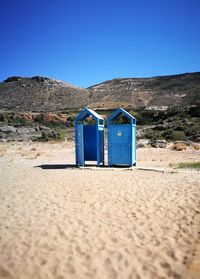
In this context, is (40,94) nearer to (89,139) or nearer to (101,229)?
(89,139)

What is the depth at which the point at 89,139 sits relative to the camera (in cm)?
1199

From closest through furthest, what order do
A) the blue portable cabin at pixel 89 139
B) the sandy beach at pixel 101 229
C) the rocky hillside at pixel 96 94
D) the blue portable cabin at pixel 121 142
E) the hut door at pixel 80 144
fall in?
the sandy beach at pixel 101 229 < the blue portable cabin at pixel 121 142 < the blue portable cabin at pixel 89 139 < the hut door at pixel 80 144 < the rocky hillside at pixel 96 94

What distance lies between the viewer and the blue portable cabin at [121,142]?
10.8 m

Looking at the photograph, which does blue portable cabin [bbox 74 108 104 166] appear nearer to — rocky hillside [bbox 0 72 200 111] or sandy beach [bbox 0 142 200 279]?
sandy beach [bbox 0 142 200 279]

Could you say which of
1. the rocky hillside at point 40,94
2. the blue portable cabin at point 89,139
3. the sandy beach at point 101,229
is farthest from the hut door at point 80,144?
the rocky hillside at point 40,94

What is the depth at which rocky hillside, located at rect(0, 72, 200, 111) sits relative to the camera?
6781cm

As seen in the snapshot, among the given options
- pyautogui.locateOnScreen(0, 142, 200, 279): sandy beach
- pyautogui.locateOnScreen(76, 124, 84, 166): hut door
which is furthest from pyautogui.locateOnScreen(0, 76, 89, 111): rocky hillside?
pyautogui.locateOnScreen(0, 142, 200, 279): sandy beach

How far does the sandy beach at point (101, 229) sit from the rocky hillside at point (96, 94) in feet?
188

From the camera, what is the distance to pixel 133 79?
98625mm

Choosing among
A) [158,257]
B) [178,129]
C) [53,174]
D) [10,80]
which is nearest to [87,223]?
[158,257]

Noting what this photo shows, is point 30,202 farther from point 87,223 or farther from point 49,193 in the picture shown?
point 87,223

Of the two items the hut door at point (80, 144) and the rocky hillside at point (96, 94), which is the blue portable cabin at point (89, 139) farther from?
the rocky hillside at point (96, 94)

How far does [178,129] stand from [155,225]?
21253mm

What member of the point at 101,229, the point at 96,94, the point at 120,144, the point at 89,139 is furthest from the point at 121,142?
the point at 96,94
